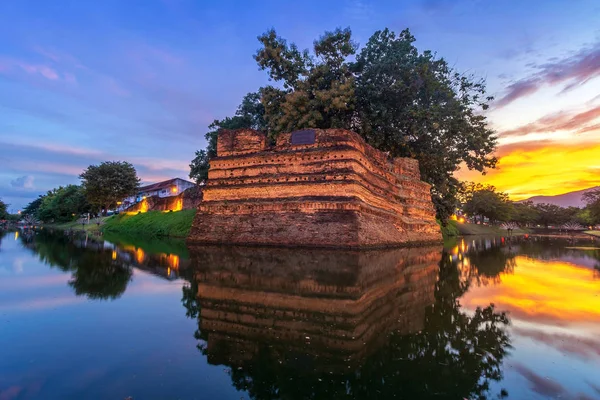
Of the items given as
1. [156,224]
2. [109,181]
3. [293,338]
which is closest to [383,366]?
[293,338]

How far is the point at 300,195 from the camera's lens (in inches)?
727

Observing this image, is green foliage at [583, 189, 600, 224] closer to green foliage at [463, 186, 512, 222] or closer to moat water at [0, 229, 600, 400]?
green foliage at [463, 186, 512, 222]

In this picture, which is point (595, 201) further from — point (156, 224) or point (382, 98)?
point (156, 224)

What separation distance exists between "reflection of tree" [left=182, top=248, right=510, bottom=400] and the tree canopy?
19.7 meters

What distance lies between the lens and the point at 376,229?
1816 cm

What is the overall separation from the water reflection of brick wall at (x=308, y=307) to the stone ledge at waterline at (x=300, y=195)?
22.3 ft

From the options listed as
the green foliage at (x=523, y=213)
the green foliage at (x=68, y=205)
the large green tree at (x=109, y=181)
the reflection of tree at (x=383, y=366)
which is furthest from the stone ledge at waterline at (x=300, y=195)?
the green foliage at (x=523, y=213)

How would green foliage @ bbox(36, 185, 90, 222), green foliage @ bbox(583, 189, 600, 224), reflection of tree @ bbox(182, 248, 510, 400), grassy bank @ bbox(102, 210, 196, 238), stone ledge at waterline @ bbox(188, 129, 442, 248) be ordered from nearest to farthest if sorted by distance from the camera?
reflection of tree @ bbox(182, 248, 510, 400) → stone ledge at waterline @ bbox(188, 129, 442, 248) → grassy bank @ bbox(102, 210, 196, 238) → green foliage @ bbox(583, 189, 600, 224) → green foliage @ bbox(36, 185, 90, 222)

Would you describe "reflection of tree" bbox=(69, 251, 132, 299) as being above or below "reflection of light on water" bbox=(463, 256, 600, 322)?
above

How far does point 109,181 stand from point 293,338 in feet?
170

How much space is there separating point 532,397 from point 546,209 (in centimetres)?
12371

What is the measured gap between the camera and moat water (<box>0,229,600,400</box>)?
3.16 metres

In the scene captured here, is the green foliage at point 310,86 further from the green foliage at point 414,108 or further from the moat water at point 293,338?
the moat water at point 293,338

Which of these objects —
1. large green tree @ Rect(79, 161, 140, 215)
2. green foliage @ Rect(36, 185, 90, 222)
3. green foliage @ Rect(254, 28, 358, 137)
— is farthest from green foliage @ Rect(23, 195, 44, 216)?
green foliage @ Rect(254, 28, 358, 137)
